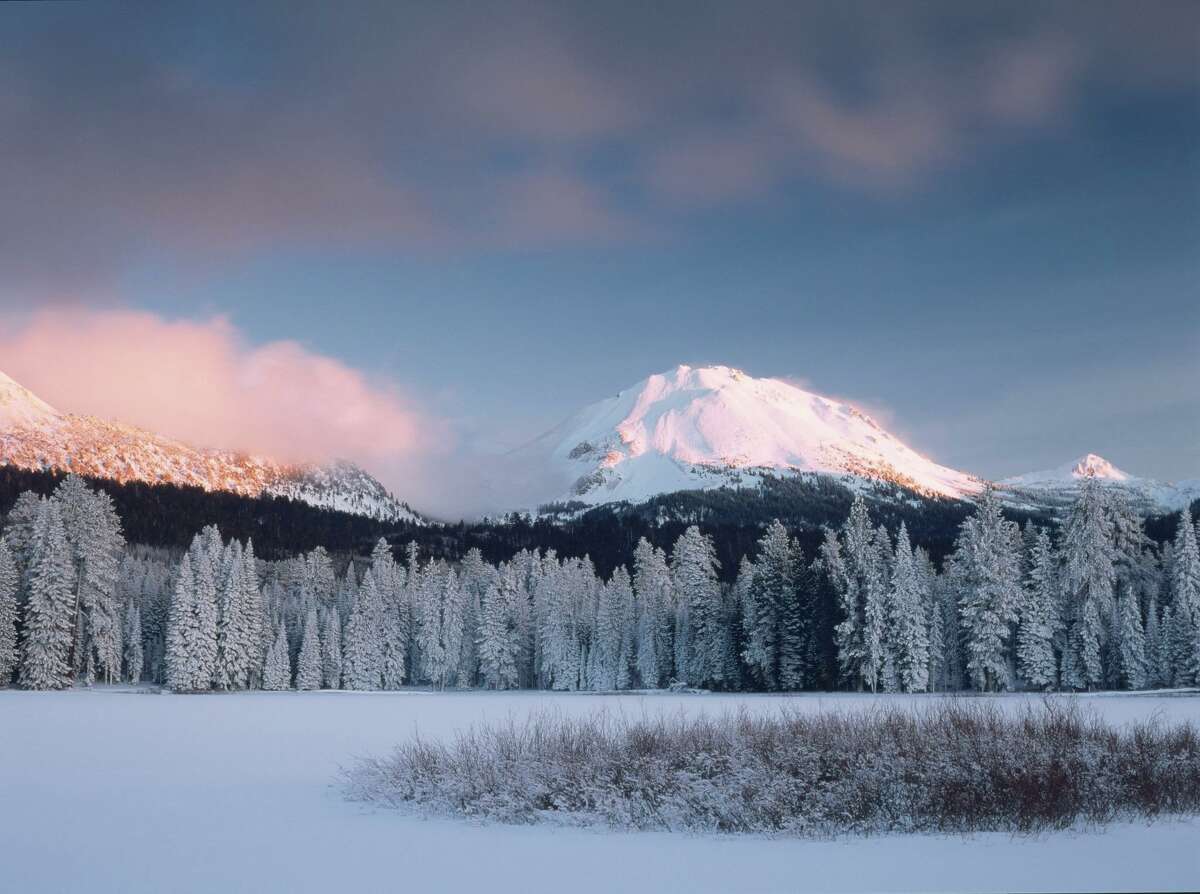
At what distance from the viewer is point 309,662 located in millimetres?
92062

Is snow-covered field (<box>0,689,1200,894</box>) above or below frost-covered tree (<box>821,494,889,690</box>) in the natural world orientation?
below

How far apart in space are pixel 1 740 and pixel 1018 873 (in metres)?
32.8

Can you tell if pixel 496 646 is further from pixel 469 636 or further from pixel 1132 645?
pixel 1132 645

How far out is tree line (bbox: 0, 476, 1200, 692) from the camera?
64438 mm

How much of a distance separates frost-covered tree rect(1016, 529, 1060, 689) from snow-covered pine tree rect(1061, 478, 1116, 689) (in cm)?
144

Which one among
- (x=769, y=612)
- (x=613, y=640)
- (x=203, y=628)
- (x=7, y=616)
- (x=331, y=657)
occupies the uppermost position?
(x=7, y=616)

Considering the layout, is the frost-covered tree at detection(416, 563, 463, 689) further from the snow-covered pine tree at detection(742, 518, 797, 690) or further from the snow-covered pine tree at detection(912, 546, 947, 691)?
the snow-covered pine tree at detection(912, 546, 947, 691)

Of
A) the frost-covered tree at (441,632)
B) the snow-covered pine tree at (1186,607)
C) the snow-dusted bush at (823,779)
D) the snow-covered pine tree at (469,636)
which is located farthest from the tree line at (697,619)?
the snow-dusted bush at (823,779)

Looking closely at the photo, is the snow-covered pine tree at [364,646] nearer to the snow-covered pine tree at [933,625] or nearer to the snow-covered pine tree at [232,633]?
the snow-covered pine tree at [232,633]

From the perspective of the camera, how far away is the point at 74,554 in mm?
72375

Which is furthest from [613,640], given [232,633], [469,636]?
[232,633]

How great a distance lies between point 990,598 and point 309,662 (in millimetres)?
65053

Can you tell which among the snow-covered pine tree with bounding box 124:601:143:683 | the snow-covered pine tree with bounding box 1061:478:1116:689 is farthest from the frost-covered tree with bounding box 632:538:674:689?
the snow-covered pine tree with bounding box 124:601:143:683

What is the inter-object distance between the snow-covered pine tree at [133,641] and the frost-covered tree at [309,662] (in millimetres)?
15411
